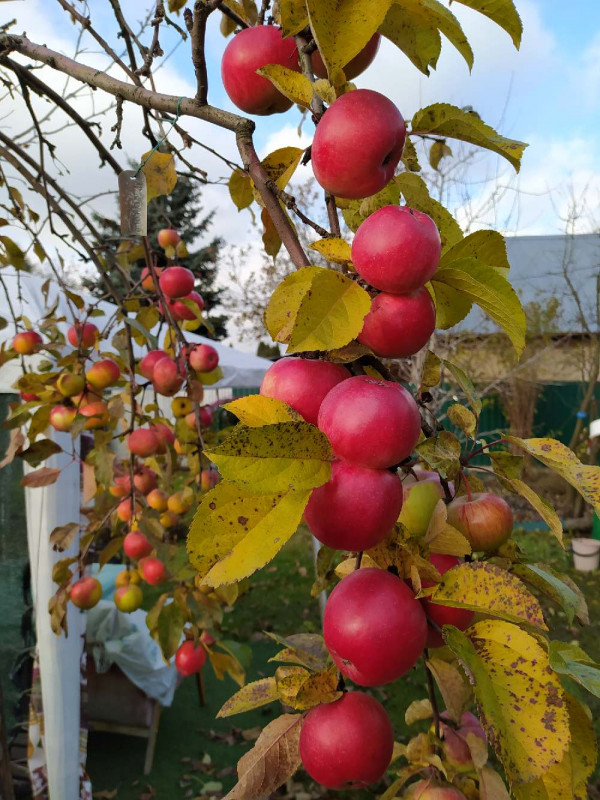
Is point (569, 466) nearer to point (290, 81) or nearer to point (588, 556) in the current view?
point (290, 81)

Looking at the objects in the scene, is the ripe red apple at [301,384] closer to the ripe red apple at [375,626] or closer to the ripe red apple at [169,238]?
the ripe red apple at [375,626]

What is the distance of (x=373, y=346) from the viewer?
1.41ft

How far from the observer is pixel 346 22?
416 mm

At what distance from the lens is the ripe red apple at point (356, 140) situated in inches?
16.5

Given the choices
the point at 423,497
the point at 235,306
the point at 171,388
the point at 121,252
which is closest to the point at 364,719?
the point at 423,497

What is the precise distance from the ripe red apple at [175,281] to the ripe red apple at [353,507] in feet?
3.77

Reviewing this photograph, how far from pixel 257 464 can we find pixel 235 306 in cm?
1115

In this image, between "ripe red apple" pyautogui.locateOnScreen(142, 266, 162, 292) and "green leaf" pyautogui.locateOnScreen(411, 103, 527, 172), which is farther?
"ripe red apple" pyautogui.locateOnScreen(142, 266, 162, 292)

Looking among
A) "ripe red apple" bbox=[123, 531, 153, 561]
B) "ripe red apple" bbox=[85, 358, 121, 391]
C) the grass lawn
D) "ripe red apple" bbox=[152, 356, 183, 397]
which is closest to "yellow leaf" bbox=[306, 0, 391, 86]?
"ripe red apple" bbox=[152, 356, 183, 397]

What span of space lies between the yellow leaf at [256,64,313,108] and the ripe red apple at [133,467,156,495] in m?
1.21

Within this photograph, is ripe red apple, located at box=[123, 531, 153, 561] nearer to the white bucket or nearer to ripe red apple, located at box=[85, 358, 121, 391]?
ripe red apple, located at box=[85, 358, 121, 391]

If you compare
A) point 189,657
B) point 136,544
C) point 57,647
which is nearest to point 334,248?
point 136,544

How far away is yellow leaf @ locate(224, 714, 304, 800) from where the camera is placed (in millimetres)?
478

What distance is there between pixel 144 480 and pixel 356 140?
1.28 metres
